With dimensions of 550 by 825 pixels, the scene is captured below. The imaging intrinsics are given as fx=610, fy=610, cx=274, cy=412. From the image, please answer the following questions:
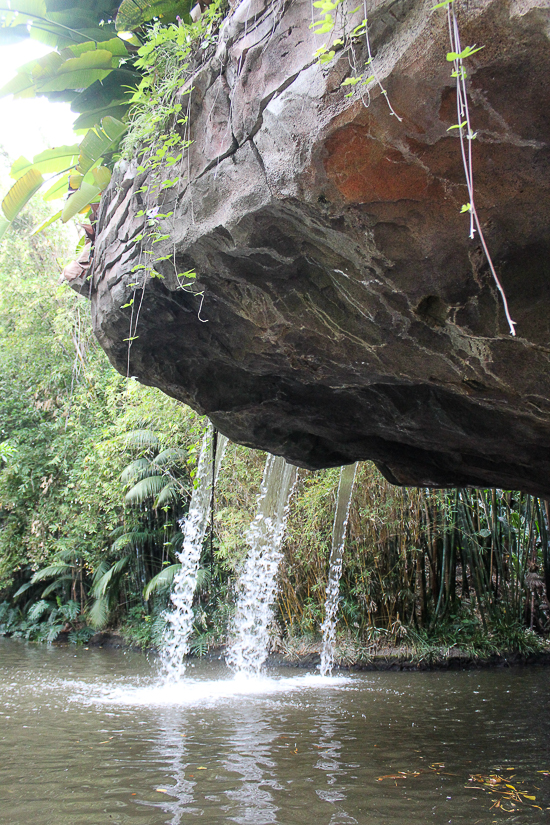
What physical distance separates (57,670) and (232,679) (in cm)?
264

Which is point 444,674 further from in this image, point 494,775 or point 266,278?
point 266,278

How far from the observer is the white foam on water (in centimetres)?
611

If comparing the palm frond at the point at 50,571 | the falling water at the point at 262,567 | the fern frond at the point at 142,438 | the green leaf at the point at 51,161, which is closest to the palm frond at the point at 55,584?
the palm frond at the point at 50,571

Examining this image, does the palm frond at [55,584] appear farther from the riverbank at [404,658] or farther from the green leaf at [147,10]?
the green leaf at [147,10]

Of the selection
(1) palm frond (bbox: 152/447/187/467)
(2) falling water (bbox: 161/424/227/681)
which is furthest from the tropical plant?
(1) palm frond (bbox: 152/447/187/467)

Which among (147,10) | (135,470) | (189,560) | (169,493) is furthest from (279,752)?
(135,470)

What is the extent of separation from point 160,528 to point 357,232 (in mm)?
11280

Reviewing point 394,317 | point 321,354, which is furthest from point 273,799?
point 394,317

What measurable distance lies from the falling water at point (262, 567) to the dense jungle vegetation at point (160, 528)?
0.62 m

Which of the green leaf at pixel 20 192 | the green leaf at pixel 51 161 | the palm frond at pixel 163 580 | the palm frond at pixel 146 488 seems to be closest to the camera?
the green leaf at pixel 20 192

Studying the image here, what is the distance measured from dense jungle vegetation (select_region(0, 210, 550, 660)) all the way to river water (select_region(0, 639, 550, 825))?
1765mm

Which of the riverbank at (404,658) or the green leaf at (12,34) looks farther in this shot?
the riverbank at (404,658)

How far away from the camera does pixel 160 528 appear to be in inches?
500

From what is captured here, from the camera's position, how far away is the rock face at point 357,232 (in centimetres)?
176
